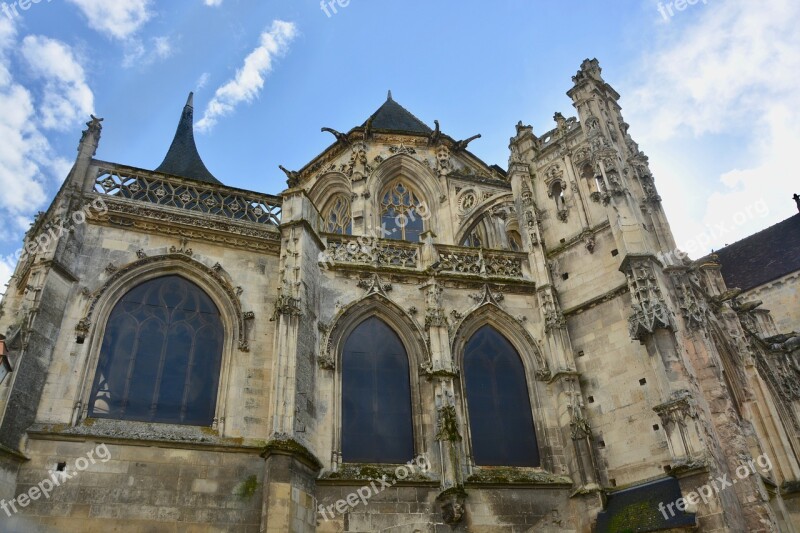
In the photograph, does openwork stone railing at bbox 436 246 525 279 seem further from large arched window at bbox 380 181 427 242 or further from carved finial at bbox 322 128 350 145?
carved finial at bbox 322 128 350 145

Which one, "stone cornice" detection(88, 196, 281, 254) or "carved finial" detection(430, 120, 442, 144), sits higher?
"carved finial" detection(430, 120, 442, 144)

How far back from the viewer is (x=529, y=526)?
404 inches

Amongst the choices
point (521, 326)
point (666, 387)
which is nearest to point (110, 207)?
point (521, 326)

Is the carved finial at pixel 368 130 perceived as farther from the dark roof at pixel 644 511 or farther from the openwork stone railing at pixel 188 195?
the dark roof at pixel 644 511

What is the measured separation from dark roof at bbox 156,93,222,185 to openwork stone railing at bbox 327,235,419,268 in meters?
6.38

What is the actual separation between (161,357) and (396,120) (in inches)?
509

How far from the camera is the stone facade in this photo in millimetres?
8875

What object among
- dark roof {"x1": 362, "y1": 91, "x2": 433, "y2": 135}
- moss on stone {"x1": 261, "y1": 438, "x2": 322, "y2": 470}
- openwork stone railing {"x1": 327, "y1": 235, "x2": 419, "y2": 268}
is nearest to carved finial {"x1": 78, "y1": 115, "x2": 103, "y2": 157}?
openwork stone railing {"x1": 327, "y1": 235, "x2": 419, "y2": 268}

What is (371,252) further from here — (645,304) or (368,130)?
(368,130)

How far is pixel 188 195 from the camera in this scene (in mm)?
11930

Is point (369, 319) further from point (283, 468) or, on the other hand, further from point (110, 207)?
point (110, 207)

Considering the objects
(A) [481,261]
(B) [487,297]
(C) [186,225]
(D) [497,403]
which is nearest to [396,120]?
(A) [481,261]

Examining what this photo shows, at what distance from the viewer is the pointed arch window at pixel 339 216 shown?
18156mm

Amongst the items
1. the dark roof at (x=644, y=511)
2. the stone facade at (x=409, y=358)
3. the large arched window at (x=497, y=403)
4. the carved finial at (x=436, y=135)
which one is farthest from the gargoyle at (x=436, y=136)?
the dark roof at (x=644, y=511)
